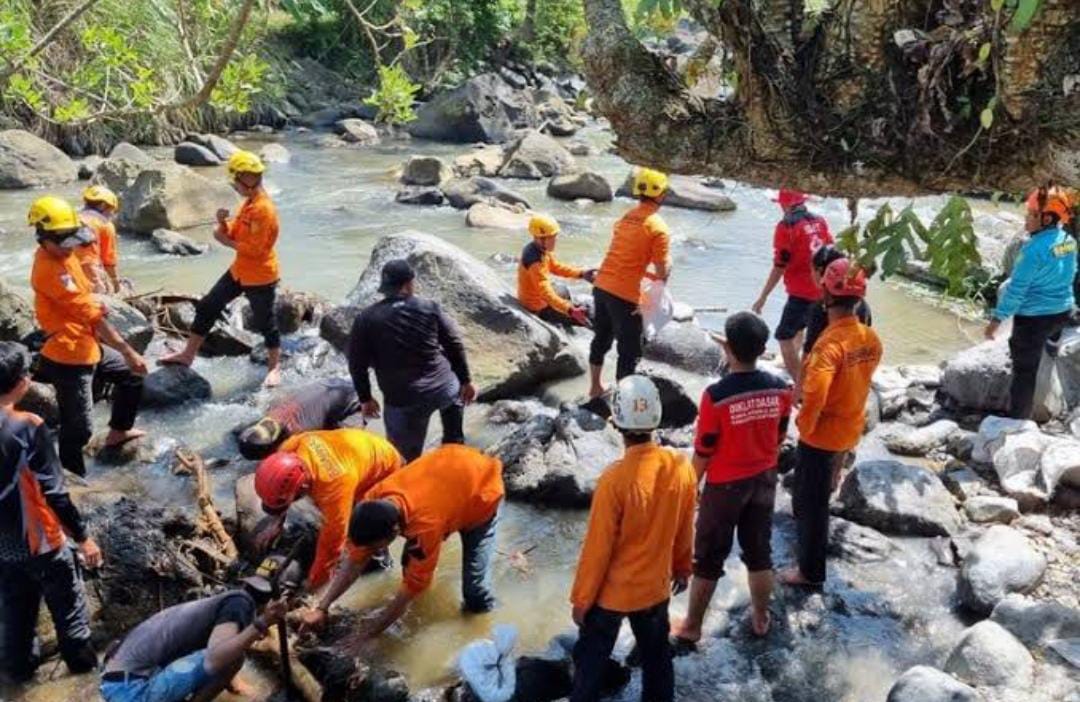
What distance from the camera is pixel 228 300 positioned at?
8211mm

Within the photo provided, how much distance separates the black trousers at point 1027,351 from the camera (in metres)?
6.80

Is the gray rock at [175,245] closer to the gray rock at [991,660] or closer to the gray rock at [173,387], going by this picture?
the gray rock at [173,387]

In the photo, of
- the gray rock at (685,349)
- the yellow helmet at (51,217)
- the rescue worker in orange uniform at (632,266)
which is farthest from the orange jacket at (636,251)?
the yellow helmet at (51,217)

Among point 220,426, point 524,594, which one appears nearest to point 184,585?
point 524,594

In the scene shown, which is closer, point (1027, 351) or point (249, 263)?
point (1027, 351)

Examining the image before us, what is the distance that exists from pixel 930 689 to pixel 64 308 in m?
5.23

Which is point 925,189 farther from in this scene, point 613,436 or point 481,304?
point 481,304

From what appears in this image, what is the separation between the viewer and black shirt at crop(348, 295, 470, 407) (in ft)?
19.7

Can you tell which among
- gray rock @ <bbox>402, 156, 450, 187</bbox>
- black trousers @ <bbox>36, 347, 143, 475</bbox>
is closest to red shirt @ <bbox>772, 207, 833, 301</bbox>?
black trousers @ <bbox>36, 347, 143, 475</bbox>

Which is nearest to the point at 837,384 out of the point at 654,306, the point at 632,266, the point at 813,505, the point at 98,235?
the point at 813,505

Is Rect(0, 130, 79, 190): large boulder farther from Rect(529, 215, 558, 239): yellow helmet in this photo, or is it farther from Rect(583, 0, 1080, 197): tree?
Rect(583, 0, 1080, 197): tree

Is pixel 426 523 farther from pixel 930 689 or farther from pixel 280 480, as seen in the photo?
pixel 930 689

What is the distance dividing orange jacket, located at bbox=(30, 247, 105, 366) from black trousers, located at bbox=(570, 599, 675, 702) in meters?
3.80

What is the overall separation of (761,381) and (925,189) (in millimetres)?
1574
